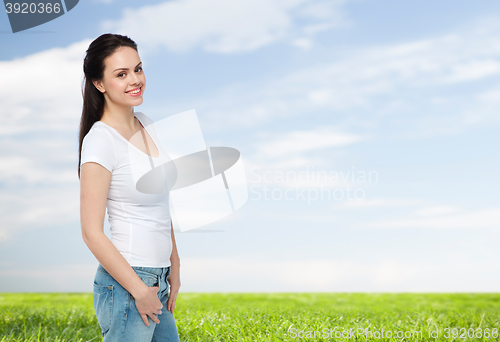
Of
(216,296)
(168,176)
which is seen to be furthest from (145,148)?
(216,296)

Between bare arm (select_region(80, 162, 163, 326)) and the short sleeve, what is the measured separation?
2 centimetres

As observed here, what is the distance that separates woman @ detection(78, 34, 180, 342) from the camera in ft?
5.51

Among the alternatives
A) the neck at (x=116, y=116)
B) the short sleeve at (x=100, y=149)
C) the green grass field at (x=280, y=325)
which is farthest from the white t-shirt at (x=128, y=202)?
the green grass field at (x=280, y=325)

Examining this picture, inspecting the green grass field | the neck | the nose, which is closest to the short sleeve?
the neck

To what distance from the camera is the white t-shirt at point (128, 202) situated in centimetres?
175

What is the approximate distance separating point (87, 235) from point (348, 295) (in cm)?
586

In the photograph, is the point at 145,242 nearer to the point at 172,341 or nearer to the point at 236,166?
the point at 172,341

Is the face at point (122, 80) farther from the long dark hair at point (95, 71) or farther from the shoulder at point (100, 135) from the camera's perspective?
the shoulder at point (100, 135)

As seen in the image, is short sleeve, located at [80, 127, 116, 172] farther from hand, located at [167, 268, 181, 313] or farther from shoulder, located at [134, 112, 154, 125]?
hand, located at [167, 268, 181, 313]

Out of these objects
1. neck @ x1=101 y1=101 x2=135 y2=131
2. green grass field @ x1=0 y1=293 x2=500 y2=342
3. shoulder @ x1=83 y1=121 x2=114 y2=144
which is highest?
neck @ x1=101 y1=101 x2=135 y2=131

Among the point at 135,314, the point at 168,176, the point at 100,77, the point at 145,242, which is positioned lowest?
the point at 135,314

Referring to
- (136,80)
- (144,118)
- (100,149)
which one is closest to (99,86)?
(136,80)

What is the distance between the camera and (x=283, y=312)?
168 inches

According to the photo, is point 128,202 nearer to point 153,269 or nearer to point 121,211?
point 121,211
